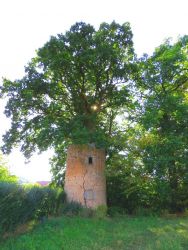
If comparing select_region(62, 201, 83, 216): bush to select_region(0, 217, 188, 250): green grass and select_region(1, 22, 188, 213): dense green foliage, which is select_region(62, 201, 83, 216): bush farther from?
select_region(1, 22, 188, 213): dense green foliage

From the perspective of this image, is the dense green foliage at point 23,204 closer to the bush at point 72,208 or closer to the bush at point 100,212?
the bush at point 72,208

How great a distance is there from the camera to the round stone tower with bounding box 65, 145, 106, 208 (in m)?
19.0

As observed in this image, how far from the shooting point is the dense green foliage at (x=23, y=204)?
1289cm

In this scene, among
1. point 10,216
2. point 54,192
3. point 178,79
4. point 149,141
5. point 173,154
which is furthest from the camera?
point 178,79

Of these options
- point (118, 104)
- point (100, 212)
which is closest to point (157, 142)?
point (118, 104)

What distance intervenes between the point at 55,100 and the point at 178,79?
974 cm

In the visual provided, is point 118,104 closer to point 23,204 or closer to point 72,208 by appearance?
point 72,208

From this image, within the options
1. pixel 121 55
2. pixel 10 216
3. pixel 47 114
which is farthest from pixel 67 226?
pixel 121 55

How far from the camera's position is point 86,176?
1934 centimetres

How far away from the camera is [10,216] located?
1312 cm

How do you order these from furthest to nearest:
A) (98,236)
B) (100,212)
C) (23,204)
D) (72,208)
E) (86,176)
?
(86,176) → (100,212) → (72,208) → (23,204) → (98,236)

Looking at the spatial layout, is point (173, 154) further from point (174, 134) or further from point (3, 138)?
point (3, 138)

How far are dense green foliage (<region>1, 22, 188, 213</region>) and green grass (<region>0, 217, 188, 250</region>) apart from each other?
187 inches

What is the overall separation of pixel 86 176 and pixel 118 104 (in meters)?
5.43
